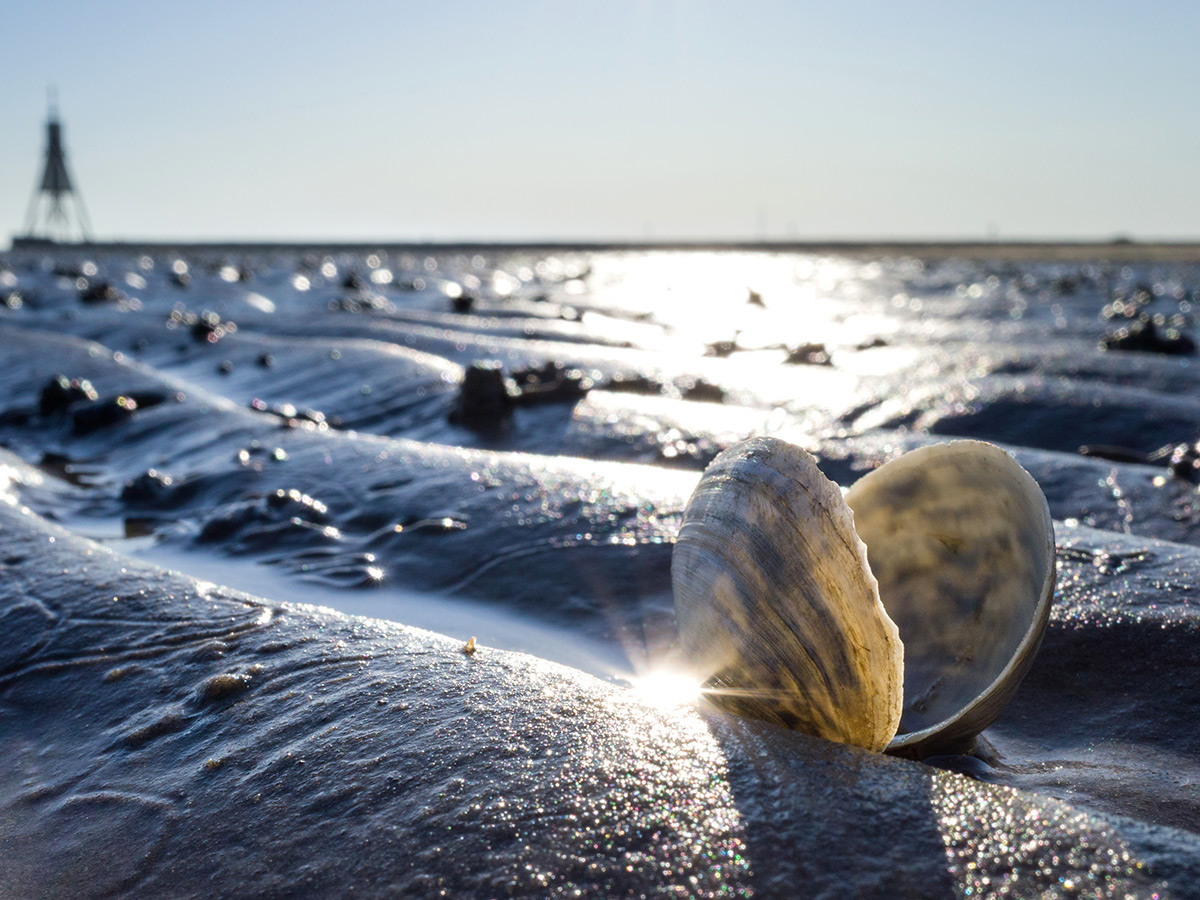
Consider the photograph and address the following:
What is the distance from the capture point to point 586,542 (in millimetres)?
3609

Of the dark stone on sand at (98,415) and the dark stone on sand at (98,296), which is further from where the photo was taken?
the dark stone on sand at (98,296)

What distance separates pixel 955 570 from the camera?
89.7 inches

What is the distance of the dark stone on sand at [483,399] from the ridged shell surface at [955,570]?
12.7 ft

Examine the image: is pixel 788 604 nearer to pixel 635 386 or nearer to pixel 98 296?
pixel 635 386

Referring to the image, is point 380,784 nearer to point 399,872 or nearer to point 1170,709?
point 399,872

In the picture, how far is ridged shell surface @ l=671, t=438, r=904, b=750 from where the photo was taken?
6.10ft

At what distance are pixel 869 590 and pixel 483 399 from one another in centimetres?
442

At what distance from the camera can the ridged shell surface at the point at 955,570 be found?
2.03m

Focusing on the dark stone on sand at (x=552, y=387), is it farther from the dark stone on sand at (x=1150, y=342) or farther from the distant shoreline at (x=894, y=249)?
the distant shoreline at (x=894, y=249)

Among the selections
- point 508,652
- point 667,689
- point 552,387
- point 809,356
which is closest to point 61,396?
point 552,387

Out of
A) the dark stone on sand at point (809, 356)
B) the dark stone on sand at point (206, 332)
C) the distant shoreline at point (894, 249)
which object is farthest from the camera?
the distant shoreline at point (894, 249)

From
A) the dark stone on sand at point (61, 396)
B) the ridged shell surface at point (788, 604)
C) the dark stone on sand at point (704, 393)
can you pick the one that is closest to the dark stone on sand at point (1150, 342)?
the dark stone on sand at point (704, 393)

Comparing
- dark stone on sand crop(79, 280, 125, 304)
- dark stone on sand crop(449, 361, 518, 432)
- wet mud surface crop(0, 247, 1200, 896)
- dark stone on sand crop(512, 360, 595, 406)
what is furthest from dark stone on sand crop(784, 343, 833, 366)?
dark stone on sand crop(79, 280, 125, 304)

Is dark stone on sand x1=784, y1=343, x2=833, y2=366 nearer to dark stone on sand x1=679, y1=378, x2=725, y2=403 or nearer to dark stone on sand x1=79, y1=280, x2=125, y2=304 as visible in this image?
dark stone on sand x1=679, y1=378, x2=725, y2=403
